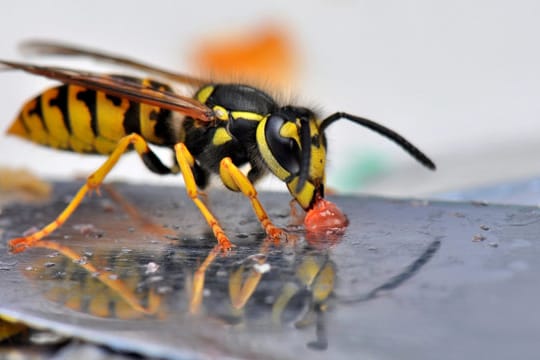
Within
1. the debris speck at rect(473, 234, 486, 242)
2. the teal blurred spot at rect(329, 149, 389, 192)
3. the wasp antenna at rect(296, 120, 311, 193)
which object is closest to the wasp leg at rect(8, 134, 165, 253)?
the wasp antenna at rect(296, 120, 311, 193)

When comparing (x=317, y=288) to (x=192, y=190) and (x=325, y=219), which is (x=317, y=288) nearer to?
(x=325, y=219)

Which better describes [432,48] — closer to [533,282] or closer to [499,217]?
[499,217]

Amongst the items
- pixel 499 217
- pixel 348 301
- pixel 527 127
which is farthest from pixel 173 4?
pixel 348 301

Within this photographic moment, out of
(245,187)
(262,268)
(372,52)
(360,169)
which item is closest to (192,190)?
(245,187)

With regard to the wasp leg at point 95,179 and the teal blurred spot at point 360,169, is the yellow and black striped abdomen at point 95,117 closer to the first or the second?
the wasp leg at point 95,179

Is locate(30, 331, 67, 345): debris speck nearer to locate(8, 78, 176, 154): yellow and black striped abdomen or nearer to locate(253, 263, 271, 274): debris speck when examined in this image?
locate(253, 263, 271, 274): debris speck

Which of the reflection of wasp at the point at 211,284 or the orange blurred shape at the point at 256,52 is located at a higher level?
the orange blurred shape at the point at 256,52

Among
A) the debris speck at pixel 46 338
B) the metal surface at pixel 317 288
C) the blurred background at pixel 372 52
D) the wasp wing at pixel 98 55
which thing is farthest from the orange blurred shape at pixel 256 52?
the debris speck at pixel 46 338
